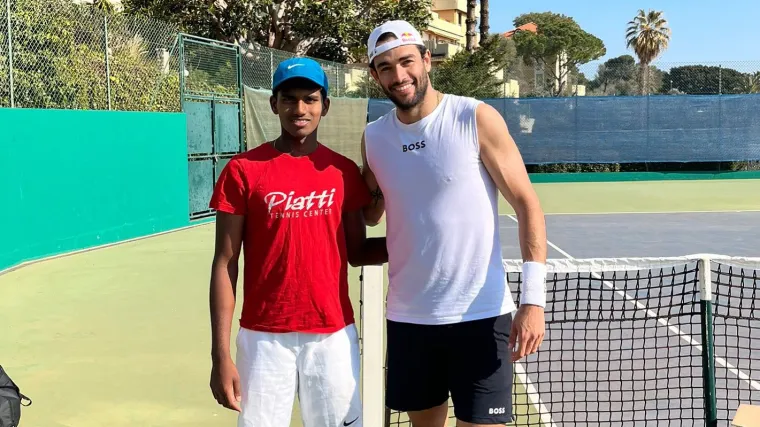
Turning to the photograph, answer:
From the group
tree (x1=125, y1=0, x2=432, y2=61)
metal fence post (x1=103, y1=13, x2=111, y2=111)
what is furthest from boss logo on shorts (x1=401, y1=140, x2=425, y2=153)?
tree (x1=125, y1=0, x2=432, y2=61)

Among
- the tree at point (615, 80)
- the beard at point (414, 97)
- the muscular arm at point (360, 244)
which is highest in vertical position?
the tree at point (615, 80)

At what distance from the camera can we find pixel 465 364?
2713 mm

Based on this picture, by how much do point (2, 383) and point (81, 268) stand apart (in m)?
5.79

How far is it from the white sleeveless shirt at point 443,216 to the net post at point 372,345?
45 centimetres

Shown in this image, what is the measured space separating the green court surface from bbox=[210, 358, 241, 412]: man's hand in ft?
5.51

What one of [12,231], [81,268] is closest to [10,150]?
[12,231]

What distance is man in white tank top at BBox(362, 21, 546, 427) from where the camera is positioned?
264 centimetres

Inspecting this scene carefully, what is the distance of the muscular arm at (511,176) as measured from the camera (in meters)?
2.64

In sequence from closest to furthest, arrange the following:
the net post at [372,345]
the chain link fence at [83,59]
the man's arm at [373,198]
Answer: the man's arm at [373,198], the net post at [372,345], the chain link fence at [83,59]

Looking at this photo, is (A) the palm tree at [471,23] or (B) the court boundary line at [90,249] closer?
(B) the court boundary line at [90,249]

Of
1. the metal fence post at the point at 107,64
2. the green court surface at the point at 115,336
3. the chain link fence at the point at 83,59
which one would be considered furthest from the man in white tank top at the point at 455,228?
the metal fence post at the point at 107,64

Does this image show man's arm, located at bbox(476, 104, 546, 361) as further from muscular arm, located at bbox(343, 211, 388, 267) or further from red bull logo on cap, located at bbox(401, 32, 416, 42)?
muscular arm, located at bbox(343, 211, 388, 267)

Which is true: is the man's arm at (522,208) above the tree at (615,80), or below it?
below

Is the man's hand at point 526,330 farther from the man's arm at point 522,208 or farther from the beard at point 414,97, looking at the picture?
the beard at point 414,97
